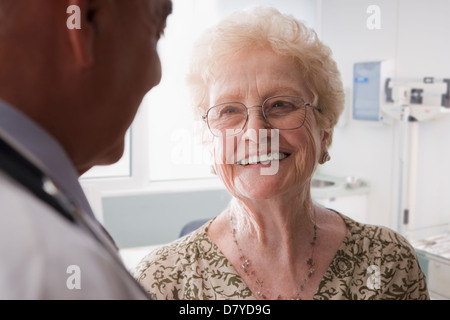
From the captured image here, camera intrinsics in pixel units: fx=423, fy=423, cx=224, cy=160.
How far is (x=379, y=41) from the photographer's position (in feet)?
9.00

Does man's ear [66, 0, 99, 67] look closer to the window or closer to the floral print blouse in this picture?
the floral print blouse

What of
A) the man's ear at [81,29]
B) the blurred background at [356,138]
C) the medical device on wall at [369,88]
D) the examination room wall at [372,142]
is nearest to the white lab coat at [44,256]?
the man's ear at [81,29]

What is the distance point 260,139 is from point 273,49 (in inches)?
8.5

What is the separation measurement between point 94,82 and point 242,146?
0.67 meters

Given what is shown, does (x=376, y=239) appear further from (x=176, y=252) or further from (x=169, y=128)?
(x=169, y=128)

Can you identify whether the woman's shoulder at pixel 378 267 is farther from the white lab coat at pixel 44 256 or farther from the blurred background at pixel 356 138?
the blurred background at pixel 356 138

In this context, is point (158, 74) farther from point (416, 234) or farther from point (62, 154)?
point (416, 234)

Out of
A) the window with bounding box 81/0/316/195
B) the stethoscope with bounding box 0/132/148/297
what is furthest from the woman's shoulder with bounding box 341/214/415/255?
the window with bounding box 81/0/316/195

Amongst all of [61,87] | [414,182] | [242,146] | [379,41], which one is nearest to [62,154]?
[61,87]

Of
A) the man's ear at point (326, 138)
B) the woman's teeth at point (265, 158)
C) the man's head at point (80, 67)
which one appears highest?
the man's head at point (80, 67)

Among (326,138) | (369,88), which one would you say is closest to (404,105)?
(369,88)

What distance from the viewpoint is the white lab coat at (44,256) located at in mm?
230

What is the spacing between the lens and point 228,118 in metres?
1.02

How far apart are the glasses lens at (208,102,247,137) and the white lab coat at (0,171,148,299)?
767 mm
